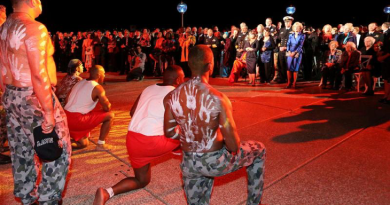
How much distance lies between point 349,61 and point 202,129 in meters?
7.94

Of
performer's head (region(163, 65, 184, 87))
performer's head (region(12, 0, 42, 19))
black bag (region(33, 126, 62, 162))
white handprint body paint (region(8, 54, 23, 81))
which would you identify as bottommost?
black bag (region(33, 126, 62, 162))

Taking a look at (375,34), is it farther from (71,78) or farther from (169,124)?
(169,124)

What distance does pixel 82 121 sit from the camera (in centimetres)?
415

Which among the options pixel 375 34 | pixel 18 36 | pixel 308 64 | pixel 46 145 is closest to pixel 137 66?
pixel 308 64

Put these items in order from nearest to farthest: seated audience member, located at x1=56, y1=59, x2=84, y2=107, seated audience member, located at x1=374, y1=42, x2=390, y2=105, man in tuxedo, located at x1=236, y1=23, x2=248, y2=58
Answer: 1. seated audience member, located at x1=56, y1=59, x2=84, y2=107
2. seated audience member, located at x1=374, y1=42, x2=390, y2=105
3. man in tuxedo, located at x1=236, y1=23, x2=248, y2=58

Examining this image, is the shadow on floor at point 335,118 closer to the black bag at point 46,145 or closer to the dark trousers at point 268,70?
the dark trousers at point 268,70

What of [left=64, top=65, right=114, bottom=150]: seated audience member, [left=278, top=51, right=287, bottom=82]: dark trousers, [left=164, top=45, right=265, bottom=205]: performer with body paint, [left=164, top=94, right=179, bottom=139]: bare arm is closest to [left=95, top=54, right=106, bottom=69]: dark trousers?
[left=278, top=51, right=287, bottom=82]: dark trousers

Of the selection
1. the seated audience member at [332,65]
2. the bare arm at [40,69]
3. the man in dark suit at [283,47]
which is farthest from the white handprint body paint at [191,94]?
the man in dark suit at [283,47]

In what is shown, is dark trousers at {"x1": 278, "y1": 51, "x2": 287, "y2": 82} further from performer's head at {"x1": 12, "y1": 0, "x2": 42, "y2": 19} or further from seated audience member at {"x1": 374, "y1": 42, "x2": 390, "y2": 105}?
performer's head at {"x1": 12, "y1": 0, "x2": 42, "y2": 19}

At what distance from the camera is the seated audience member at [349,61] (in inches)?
342

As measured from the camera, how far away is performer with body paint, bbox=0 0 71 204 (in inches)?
89.6

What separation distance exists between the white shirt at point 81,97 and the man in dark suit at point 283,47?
24.8 ft

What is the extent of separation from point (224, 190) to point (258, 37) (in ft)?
26.7

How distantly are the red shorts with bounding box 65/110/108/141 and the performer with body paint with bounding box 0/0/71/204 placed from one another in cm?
152
